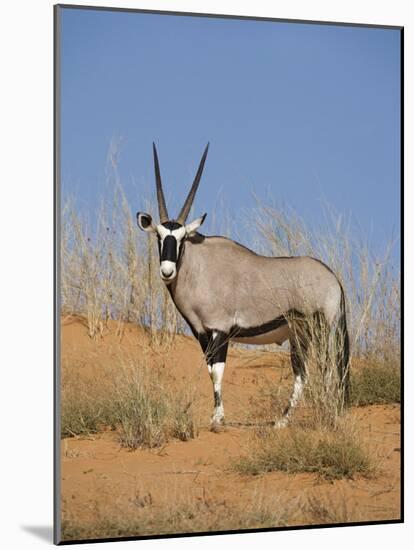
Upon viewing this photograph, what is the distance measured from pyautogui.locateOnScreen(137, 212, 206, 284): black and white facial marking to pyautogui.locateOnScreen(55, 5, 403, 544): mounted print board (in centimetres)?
1

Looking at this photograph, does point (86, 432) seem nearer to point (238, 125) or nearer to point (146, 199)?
point (146, 199)

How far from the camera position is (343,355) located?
9.55 metres

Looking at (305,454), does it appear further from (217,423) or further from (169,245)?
(169,245)

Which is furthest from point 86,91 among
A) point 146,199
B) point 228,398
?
point 228,398

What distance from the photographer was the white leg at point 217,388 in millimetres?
9250

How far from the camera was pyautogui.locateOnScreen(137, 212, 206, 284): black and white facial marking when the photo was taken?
916 centimetres

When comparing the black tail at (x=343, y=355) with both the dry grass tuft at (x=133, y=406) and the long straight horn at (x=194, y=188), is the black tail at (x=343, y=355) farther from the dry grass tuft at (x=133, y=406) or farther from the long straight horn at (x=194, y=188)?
the long straight horn at (x=194, y=188)

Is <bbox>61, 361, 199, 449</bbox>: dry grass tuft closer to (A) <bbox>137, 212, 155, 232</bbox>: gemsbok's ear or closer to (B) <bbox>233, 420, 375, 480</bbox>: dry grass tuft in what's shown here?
(B) <bbox>233, 420, 375, 480</bbox>: dry grass tuft

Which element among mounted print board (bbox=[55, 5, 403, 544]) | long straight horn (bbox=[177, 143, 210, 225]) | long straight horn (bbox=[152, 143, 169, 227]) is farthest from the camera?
long straight horn (bbox=[177, 143, 210, 225])

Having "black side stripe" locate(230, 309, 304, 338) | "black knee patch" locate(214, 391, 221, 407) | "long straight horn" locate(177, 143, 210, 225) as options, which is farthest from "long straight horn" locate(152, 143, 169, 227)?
"black knee patch" locate(214, 391, 221, 407)

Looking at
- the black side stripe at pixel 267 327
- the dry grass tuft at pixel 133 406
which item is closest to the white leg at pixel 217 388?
the dry grass tuft at pixel 133 406

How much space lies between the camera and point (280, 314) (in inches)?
373

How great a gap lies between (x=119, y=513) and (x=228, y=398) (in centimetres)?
117

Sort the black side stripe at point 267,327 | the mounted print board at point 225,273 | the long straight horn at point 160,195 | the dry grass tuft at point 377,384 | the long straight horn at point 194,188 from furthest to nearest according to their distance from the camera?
the dry grass tuft at point 377,384 < the black side stripe at point 267,327 < the long straight horn at point 194,188 < the long straight horn at point 160,195 < the mounted print board at point 225,273
